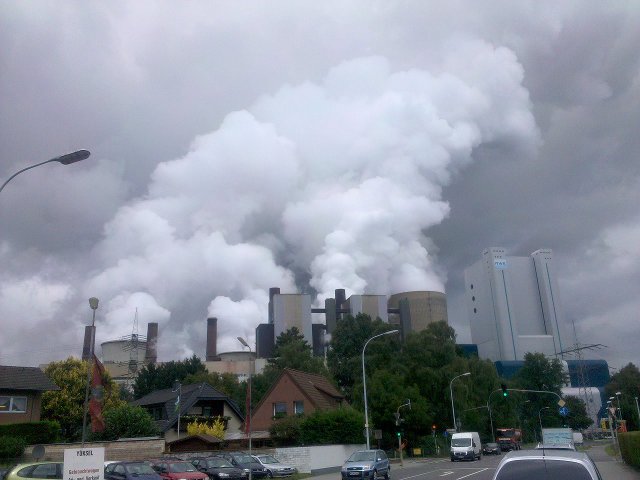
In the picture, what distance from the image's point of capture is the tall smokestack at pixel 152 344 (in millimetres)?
113438

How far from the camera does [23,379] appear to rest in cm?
4453

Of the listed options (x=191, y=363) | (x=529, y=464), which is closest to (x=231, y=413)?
(x=191, y=363)

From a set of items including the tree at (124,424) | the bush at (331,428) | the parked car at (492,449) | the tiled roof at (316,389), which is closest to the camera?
the tree at (124,424)

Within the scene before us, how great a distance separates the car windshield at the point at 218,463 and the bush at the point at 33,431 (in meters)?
12.4

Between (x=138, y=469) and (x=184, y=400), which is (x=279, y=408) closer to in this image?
(x=184, y=400)

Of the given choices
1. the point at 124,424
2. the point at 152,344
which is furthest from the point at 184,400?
the point at 152,344

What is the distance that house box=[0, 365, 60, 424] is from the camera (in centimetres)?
4262

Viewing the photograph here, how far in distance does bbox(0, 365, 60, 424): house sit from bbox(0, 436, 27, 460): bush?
1074 centimetres

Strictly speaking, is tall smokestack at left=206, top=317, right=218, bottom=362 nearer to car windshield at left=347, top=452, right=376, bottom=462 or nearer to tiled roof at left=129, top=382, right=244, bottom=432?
tiled roof at left=129, top=382, right=244, bottom=432

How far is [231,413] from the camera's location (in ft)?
199

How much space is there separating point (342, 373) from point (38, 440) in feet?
198

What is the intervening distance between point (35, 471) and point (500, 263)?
338ft

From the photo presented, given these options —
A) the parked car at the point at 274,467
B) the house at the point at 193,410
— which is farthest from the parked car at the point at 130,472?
the house at the point at 193,410

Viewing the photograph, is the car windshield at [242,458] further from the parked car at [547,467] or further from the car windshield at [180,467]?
the parked car at [547,467]
